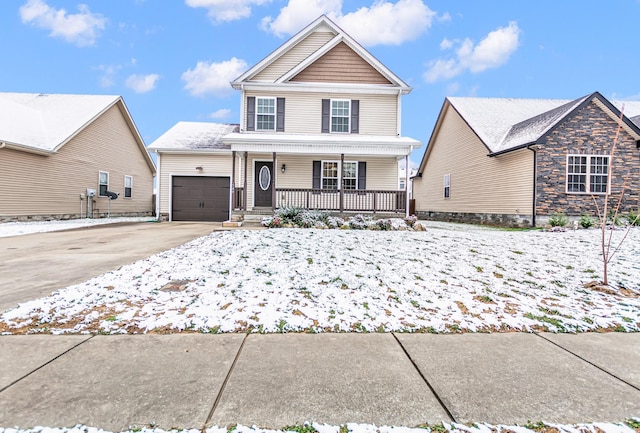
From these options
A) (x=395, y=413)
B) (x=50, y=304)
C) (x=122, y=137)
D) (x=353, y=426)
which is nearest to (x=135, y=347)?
(x=50, y=304)

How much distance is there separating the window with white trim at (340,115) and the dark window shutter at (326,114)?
0.14 metres

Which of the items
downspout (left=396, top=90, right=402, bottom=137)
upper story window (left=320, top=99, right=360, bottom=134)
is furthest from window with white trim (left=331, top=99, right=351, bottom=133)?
downspout (left=396, top=90, right=402, bottom=137)

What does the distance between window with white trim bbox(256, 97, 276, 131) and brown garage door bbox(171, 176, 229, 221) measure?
368cm

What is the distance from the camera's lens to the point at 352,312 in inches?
129

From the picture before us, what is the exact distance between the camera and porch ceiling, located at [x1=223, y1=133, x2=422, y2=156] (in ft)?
39.2

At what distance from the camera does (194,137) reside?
656 inches

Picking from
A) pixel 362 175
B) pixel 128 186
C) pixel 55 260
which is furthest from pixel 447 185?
pixel 128 186

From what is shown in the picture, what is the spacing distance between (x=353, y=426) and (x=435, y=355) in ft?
3.61

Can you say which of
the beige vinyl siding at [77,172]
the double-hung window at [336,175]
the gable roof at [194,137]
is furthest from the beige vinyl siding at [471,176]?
the beige vinyl siding at [77,172]

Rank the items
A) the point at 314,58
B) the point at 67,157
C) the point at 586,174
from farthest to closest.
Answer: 1. the point at 67,157
2. the point at 314,58
3. the point at 586,174

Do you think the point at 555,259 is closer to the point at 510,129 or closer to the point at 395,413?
the point at 395,413

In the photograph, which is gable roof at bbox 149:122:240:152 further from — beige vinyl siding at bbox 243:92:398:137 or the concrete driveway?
the concrete driveway

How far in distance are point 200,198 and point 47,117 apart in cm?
884

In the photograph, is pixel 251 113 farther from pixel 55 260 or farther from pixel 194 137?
pixel 55 260
